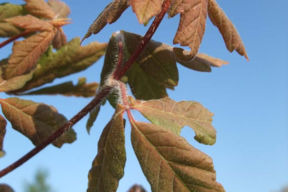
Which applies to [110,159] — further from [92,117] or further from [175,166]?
[92,117]

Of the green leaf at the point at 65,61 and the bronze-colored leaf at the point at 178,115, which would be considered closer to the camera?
the bronze-colored leaf at the point at 178,115

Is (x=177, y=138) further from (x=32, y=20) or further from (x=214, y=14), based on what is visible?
(x=32, y=20)

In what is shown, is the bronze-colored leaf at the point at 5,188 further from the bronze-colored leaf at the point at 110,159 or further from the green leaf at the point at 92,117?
the bronze-colored leaf at the point at 110,159

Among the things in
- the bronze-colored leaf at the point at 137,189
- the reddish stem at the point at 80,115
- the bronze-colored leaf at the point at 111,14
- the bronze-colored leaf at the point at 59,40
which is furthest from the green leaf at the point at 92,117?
the bronze-colored leaf at the point at 59,40

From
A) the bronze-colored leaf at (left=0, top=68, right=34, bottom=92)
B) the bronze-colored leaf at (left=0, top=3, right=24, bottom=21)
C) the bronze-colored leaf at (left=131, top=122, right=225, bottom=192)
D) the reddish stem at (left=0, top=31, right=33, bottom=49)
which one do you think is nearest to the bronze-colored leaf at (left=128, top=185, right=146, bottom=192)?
the bronze-colored leaf at (left=131, top=122, right=225, bottom=192)

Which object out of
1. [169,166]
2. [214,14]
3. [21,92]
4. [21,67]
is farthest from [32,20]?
[169,166]

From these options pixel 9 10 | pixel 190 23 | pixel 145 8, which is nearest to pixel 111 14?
pixel 145 8
